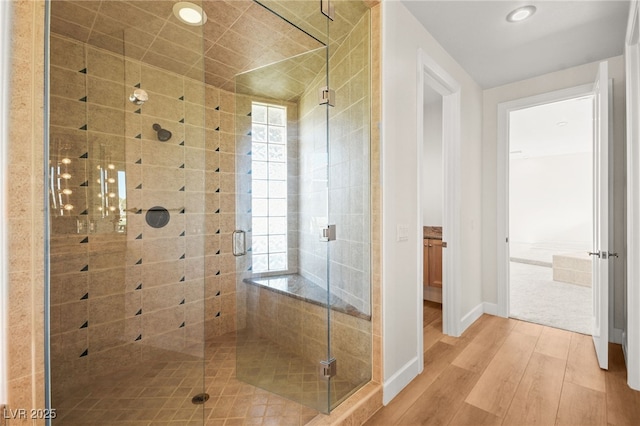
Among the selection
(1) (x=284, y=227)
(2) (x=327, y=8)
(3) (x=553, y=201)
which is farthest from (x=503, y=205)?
(3) (x=553, y=201)

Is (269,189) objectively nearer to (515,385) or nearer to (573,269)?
(515,385)

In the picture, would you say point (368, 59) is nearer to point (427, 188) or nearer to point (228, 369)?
point (228, 369)

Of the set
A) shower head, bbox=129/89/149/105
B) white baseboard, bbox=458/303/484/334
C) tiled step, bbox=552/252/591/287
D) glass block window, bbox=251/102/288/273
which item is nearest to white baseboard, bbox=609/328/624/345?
white baseboard, bbox=458/303/484/334

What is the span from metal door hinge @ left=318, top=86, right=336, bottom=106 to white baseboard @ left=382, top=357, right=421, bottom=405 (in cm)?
183

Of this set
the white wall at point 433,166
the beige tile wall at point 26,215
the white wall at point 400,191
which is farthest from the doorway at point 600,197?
the beige tile wall at point 26,215

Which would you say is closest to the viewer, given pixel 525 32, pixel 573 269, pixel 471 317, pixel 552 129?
pixel 525 32

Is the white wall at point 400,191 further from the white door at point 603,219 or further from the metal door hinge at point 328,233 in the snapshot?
the white door at point 603,219

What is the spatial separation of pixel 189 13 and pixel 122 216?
4.70 feet

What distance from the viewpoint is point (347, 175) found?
1.97 m

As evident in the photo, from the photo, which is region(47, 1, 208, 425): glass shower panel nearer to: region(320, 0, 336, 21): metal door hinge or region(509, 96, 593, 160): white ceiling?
region(320, 0, 336, 21): metal door hinge

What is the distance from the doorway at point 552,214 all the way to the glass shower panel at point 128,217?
3.61 m

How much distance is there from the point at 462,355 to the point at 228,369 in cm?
195

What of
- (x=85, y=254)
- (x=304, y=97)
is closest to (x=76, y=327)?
(x=85, y=254)

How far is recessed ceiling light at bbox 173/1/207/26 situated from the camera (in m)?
1.90
